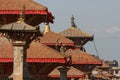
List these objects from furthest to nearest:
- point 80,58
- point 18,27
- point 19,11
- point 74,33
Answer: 1. point 74,33
2. point 80,58
3. point 19,11
4. point 18,27

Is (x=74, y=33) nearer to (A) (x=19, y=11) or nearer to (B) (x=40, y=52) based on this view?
(A) (x=19, y=11)

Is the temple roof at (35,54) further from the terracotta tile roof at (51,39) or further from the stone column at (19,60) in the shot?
the terracotta tile roof at (51,39)

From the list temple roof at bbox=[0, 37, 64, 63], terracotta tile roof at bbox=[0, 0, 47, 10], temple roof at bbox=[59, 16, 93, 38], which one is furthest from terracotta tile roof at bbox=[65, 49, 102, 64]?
temple roof at bbox=[0, 37, 64, 63]

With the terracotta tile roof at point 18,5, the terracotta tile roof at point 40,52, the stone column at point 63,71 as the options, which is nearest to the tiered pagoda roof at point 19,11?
the terracotta tile roof at point 18,5

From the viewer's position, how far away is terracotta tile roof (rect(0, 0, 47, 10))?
32.5 m

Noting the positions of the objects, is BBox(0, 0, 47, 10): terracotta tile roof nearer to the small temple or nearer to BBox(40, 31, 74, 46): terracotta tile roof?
the small temple

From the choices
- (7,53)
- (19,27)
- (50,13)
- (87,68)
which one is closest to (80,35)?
(87,68)

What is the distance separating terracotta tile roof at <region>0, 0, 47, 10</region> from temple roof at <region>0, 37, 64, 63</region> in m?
2.16

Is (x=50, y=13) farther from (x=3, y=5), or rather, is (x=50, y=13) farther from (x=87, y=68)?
(x=87, y=68)

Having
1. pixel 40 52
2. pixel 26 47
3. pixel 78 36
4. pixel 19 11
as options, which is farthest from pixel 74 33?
pixel 26 47

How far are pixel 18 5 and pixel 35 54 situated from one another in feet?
12.4

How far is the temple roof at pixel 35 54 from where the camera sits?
30484 millimetres

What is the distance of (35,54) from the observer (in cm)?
3098

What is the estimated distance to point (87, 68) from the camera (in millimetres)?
50375
